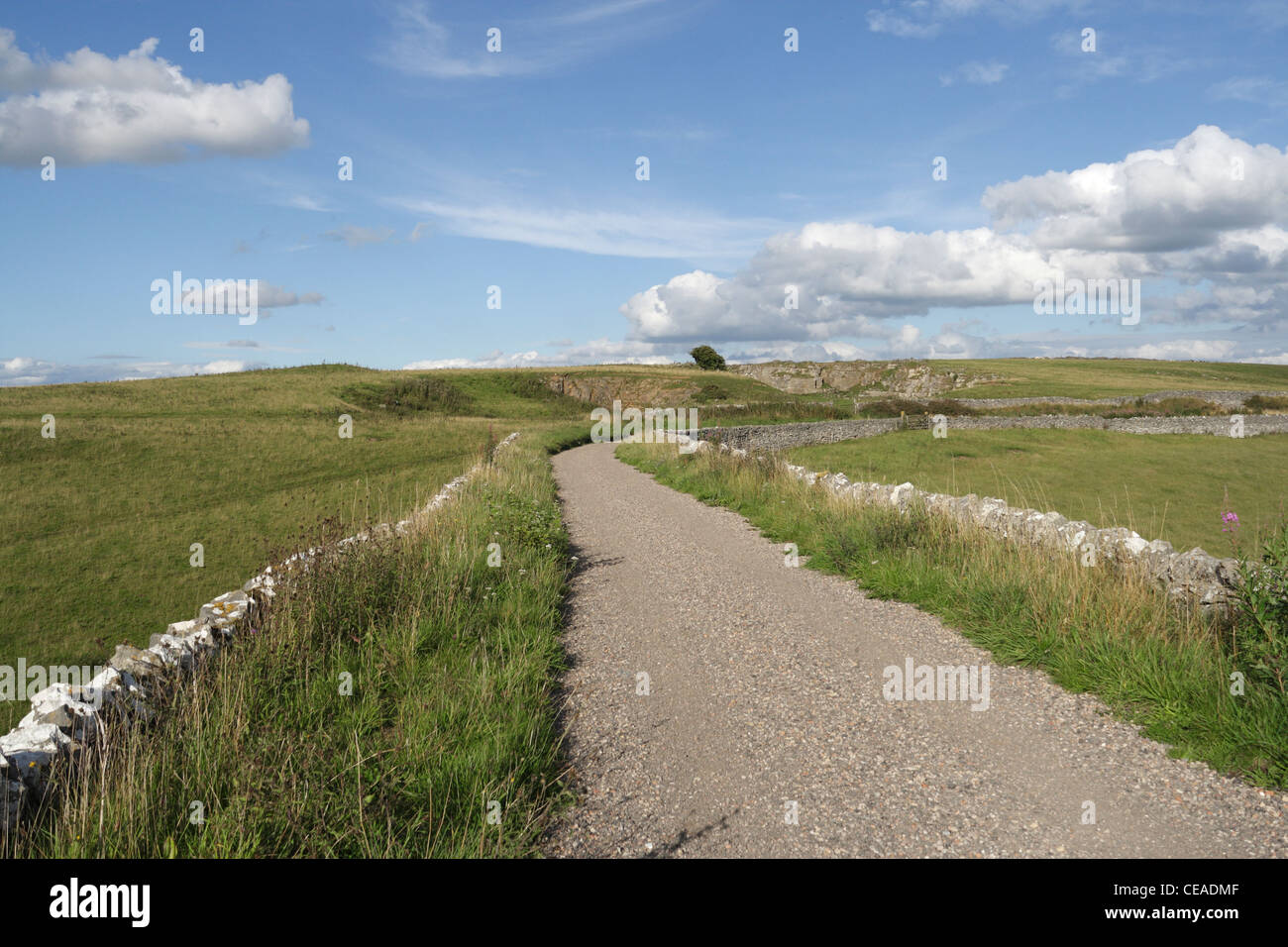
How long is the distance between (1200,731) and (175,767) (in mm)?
6872

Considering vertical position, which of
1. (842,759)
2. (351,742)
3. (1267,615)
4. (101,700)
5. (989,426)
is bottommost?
(842,759)

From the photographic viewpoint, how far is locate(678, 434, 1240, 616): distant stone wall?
668cm

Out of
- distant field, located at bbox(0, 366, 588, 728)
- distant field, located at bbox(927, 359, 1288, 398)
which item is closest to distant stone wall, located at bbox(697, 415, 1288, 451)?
distant field, located at bbox(0, 366, 588, 728)

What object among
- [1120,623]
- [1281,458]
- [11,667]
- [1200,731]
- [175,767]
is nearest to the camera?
[175,767]

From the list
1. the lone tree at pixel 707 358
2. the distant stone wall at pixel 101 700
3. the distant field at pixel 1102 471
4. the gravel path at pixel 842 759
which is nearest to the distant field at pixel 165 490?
the distant stone wall at pixel 101 700

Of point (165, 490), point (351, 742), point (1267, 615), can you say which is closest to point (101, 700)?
point (351, 742)

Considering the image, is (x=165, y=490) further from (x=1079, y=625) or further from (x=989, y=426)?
(x=989, y=426)

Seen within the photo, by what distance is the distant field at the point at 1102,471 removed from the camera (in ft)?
63.2

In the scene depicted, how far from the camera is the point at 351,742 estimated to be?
15.2 feet

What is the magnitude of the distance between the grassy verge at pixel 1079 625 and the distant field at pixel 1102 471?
798 cm

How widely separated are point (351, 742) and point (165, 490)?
28.1 meters

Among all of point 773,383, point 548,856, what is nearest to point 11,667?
point 548,856

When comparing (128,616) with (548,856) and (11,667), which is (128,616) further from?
(548,856)
